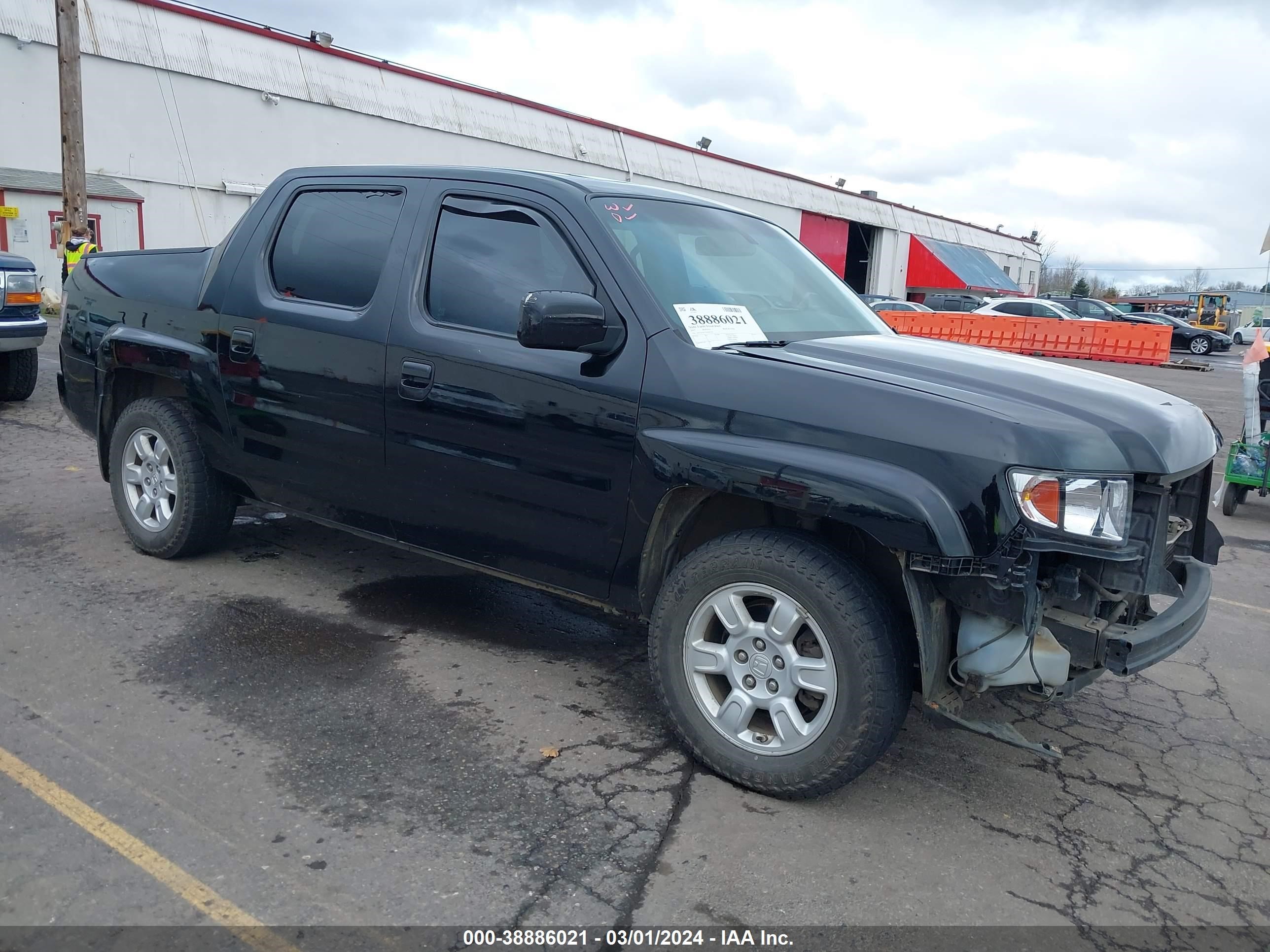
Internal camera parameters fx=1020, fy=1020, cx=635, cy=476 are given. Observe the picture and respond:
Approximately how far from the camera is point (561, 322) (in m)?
3.21

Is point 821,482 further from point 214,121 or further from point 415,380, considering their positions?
point 214,121

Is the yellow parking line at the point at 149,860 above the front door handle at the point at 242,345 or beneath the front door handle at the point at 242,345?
beneath

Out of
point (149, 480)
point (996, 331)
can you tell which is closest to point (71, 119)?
point (149, 480)

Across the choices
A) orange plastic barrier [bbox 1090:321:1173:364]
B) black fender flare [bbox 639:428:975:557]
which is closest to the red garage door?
orange plastic barrier [bbox 1090:321:1173:364]

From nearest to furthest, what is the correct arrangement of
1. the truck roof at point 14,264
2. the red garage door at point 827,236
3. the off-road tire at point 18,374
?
the truck roof at point 14,264 → the off-road tire at point 18,374 → the red garage door at point 827,236

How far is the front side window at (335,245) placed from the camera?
4.14 metres

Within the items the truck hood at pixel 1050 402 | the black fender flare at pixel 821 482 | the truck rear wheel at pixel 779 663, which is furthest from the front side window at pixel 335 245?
the truck rear wheel at pixel 779 663

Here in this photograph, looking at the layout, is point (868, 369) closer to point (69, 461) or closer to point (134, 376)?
point (134, 376)

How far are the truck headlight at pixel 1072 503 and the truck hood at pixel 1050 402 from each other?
37 mm

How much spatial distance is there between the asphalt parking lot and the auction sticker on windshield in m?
1.39

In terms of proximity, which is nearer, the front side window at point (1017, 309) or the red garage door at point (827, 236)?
the front side window at point (1017, 309)

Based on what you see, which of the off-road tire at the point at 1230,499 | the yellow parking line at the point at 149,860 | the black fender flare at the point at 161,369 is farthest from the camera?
the off-road tire at the point at 1230,499

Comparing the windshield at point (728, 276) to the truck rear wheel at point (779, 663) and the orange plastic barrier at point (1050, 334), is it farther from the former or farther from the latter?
the orange plastic barrier at point (1050, 334)

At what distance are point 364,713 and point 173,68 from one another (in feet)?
79.3
